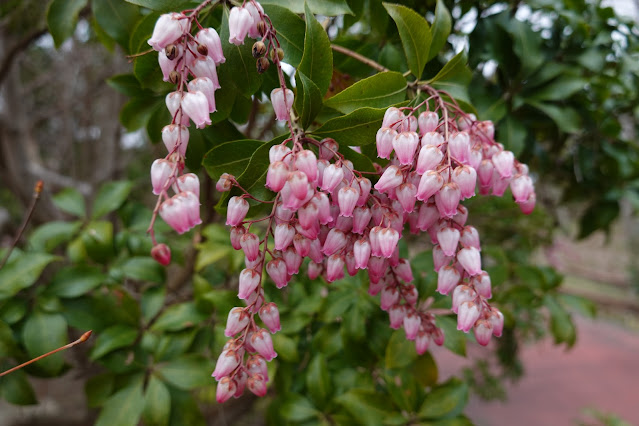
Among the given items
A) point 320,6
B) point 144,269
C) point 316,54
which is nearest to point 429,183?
point 316,54

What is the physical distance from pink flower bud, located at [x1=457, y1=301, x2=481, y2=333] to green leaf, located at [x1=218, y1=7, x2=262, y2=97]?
44 centimetres

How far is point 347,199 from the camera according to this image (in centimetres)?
51

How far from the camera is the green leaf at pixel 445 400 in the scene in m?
1.03

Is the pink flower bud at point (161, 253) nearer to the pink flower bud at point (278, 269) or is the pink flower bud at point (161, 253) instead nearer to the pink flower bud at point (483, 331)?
the pink flower bud at point (278, 269)

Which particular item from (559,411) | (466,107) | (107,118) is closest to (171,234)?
(107,118)

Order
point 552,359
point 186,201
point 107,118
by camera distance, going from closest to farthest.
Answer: point 186,201 → point 107,118 → point 552,359

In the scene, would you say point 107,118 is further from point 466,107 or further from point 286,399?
point 466,107

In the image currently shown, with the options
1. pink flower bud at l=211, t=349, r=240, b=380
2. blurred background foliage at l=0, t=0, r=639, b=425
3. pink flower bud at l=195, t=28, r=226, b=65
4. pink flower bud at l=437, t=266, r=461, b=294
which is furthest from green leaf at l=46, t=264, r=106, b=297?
pink flower bud at l=437, t=266, r=461, b=294

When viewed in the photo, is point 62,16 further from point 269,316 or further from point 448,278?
point 448,278

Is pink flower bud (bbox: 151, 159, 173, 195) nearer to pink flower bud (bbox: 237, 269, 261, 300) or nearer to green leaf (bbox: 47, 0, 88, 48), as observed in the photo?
pink flower bud (bbox: 237, 269, 261, 300)

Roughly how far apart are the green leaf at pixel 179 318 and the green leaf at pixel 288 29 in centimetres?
70

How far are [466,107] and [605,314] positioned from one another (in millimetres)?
6239

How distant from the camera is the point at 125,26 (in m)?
0.78

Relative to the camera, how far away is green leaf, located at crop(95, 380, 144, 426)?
0.93 m
